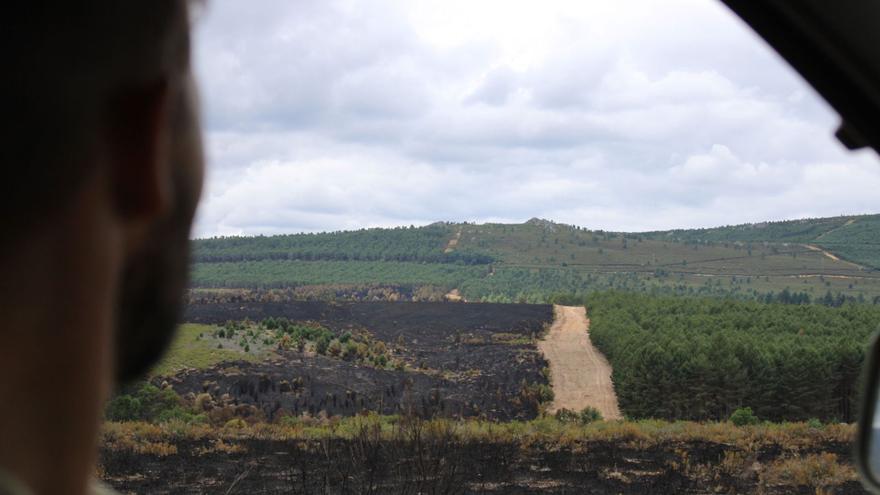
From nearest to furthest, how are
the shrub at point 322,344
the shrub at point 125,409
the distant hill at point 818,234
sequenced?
1. the shrub at point 125,409
2. the shrub at point 322,344
3. the distant hill at point 818,234

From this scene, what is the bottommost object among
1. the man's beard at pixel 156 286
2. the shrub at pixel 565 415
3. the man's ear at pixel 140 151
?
the shrub at pixel 565 415

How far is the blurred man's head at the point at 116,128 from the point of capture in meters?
0.42

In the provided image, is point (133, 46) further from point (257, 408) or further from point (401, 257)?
point (401, 257)

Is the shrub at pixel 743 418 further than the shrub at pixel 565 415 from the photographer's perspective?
No

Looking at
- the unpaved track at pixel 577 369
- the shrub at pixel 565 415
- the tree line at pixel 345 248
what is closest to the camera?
the shrub at pixel 565 415

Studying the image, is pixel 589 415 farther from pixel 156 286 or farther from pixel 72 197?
pixel 72 197

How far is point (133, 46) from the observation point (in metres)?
0.46

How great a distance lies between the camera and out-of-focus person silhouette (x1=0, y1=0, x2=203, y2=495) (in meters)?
0.42

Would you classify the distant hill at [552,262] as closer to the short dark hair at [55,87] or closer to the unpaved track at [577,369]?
the unpaved track at [577,369]

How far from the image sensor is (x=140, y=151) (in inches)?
18.7

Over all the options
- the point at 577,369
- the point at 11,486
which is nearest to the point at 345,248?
the point at 577,369

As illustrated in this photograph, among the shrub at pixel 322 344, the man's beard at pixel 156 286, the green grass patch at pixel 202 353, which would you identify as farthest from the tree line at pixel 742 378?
the man's beard at pixel 156 286

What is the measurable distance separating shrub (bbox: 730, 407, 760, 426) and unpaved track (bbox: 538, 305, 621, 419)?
327 centimetres

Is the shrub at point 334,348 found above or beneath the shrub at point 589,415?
above
